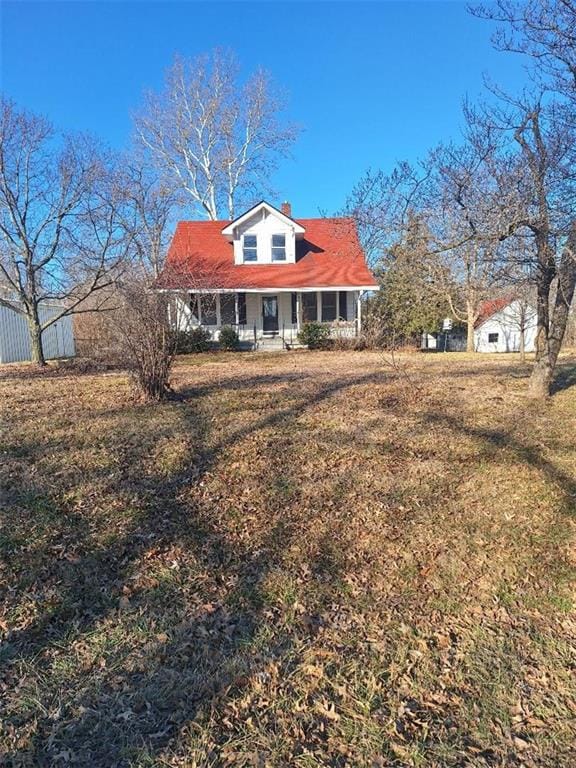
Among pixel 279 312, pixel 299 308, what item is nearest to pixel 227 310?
pixel 279 312

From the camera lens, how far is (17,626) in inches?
107

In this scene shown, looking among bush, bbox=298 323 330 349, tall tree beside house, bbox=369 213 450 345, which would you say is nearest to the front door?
bush, bbox=298 323 330 349

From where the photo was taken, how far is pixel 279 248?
68.4 ft

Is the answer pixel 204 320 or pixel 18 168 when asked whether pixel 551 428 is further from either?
pixel 204 320

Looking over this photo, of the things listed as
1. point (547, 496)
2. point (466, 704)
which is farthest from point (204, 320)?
point (466, 704)

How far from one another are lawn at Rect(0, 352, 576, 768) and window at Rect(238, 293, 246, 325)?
1499 centimetres

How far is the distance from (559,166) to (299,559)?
5.70 meters

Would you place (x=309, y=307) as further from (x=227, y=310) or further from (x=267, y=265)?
(x=227, y=310)

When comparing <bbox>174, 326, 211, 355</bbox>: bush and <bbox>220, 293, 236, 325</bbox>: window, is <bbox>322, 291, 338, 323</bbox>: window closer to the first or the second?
<bbox>220, 293, 236, 325</bbox>: window

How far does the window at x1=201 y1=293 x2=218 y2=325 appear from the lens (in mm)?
19000

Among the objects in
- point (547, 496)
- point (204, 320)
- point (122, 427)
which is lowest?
point (547, 496)

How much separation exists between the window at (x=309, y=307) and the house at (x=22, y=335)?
9464 mm

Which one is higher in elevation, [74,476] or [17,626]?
[74,476]

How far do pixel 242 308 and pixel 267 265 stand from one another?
212cm
